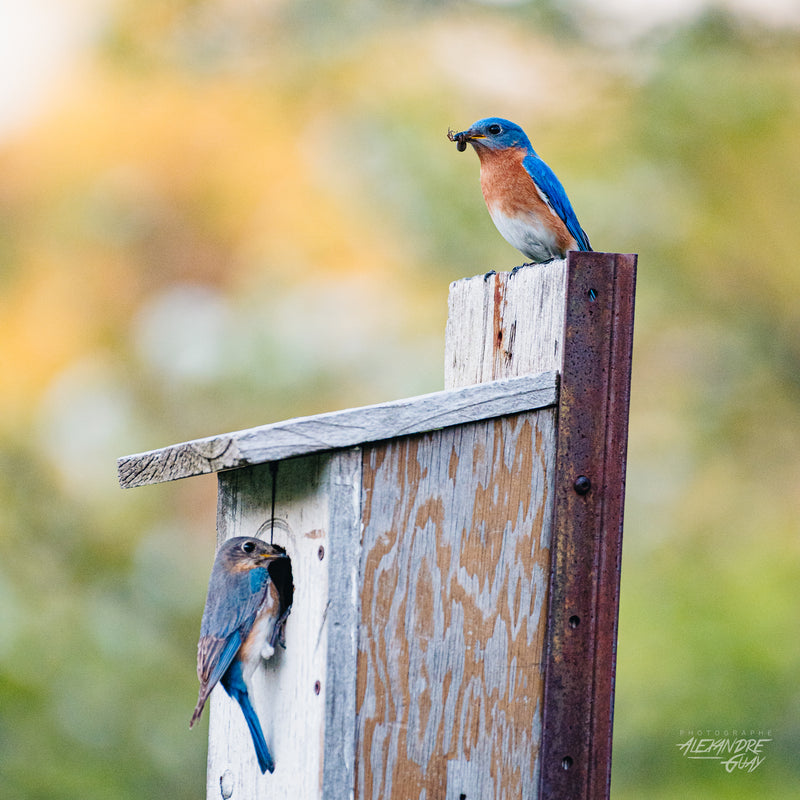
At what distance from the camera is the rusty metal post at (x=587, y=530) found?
99.2 inches

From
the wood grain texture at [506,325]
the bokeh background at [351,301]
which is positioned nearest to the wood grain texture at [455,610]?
the wood grain texture at [506,325]

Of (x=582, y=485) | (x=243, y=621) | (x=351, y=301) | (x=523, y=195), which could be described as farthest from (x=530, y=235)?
(x=351, y=301)

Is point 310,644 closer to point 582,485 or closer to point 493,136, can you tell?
point 582,485

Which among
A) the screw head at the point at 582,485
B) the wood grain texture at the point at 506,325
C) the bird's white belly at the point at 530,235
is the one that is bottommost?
the screw head at the point at 582,485

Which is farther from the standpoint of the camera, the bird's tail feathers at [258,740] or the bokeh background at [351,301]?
the bokeh background at [351,301]

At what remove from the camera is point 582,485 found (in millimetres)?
2547

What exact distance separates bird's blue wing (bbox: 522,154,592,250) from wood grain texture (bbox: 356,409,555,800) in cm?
114

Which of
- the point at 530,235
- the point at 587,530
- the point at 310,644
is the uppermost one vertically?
the point at 530,235

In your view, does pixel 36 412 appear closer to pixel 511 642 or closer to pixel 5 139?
pixel 5 139

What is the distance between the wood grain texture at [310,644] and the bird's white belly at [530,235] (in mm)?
1174

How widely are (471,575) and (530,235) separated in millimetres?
1369

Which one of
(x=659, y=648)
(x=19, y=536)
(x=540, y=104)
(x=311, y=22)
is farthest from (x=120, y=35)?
(x=659, y=648)

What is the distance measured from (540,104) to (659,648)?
337 centimetres
